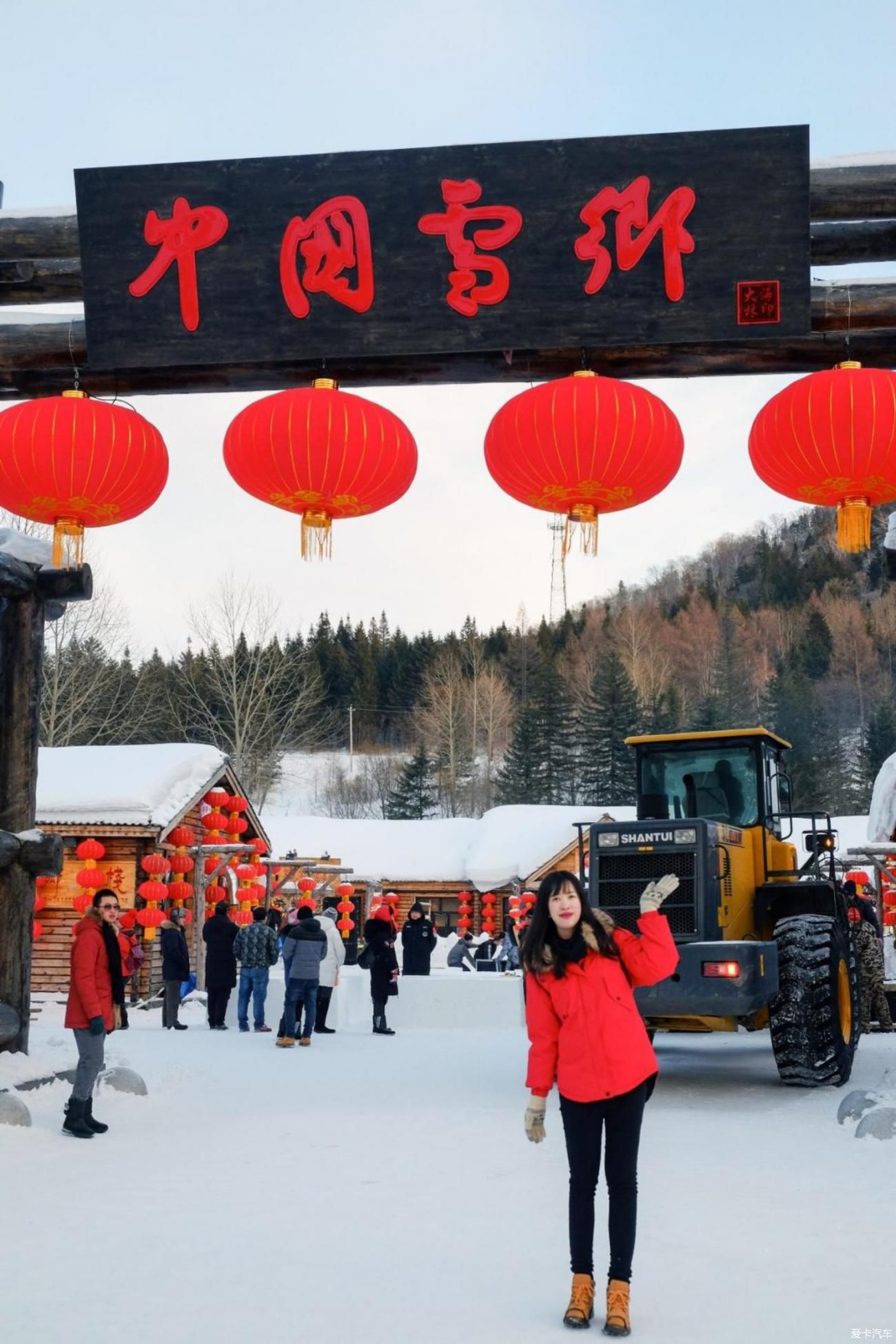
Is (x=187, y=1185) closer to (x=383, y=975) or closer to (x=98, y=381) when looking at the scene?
(x=98, y=381)

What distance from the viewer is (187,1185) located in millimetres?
6363

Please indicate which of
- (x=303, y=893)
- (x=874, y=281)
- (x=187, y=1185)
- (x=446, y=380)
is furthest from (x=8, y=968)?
(x=303, y=893)

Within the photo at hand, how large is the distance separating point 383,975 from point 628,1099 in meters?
12.3

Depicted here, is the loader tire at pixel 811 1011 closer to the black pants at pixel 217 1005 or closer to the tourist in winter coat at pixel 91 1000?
the tourist in winter coat at pixel 91 1000

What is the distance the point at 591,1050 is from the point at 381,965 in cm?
1212

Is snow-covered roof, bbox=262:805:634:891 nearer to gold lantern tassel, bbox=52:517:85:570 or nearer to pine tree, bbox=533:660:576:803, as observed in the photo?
pine tree, bbox=533:660:576:803

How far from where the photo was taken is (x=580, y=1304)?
13.4 ft

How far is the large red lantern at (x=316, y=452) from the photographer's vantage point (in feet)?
19.5

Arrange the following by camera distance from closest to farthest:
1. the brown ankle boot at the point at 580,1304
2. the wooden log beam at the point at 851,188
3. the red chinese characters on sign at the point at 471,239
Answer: the brown ankle boot at the point at 580,1304, the red chinese characters on sign at the point at 471,239, the wooden log beam at the point at 851,188

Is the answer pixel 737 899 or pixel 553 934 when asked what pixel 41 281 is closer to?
pixel 553 934

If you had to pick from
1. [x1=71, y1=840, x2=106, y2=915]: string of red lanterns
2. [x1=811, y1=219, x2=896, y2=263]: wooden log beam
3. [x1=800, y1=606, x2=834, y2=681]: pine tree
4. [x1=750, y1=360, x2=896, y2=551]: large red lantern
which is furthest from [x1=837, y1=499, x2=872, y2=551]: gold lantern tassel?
[x1=800, y1=606, x2=834, y2=681]: pine tree

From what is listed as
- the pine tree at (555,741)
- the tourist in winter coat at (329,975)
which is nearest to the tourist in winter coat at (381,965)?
the tourist in winter coat at (329,975)

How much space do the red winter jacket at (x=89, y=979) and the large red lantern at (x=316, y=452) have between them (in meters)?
3.38

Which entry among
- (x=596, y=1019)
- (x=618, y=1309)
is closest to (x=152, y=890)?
(x=596, y=1019)
